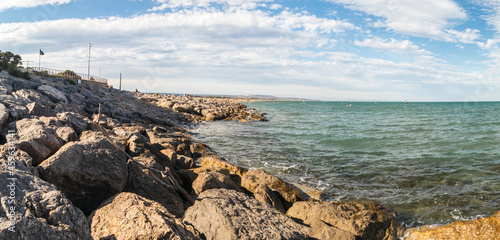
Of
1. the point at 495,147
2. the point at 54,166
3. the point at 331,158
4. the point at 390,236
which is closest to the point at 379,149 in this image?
the point at 331,158

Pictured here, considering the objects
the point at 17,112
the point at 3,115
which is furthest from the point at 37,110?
the point at 3,115

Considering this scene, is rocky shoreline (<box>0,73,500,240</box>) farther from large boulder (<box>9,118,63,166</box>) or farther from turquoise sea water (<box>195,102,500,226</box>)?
Result: turquoise sea water (<box>195,102,500,226</box>)

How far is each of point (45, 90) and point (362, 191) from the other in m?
18.7

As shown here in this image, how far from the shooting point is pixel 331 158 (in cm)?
1683

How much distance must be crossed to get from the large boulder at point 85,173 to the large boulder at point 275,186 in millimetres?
4105

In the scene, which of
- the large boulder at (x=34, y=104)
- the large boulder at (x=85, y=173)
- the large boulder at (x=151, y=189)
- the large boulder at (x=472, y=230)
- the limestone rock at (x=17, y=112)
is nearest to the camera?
the large boulder at (x=85, y=173)

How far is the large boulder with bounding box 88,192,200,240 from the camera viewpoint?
443cm

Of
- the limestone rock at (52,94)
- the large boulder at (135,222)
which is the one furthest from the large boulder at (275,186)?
the limestone rock at (52,94)

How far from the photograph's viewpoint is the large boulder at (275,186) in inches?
359

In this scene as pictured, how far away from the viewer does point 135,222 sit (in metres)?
4.66

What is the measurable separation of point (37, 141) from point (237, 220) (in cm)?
516

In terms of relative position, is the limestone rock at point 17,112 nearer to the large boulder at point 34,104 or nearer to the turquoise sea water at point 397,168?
the large boulder at point 34,104

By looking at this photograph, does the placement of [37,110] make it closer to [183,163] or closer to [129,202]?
[183,163]

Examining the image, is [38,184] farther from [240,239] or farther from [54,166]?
[240,239]
